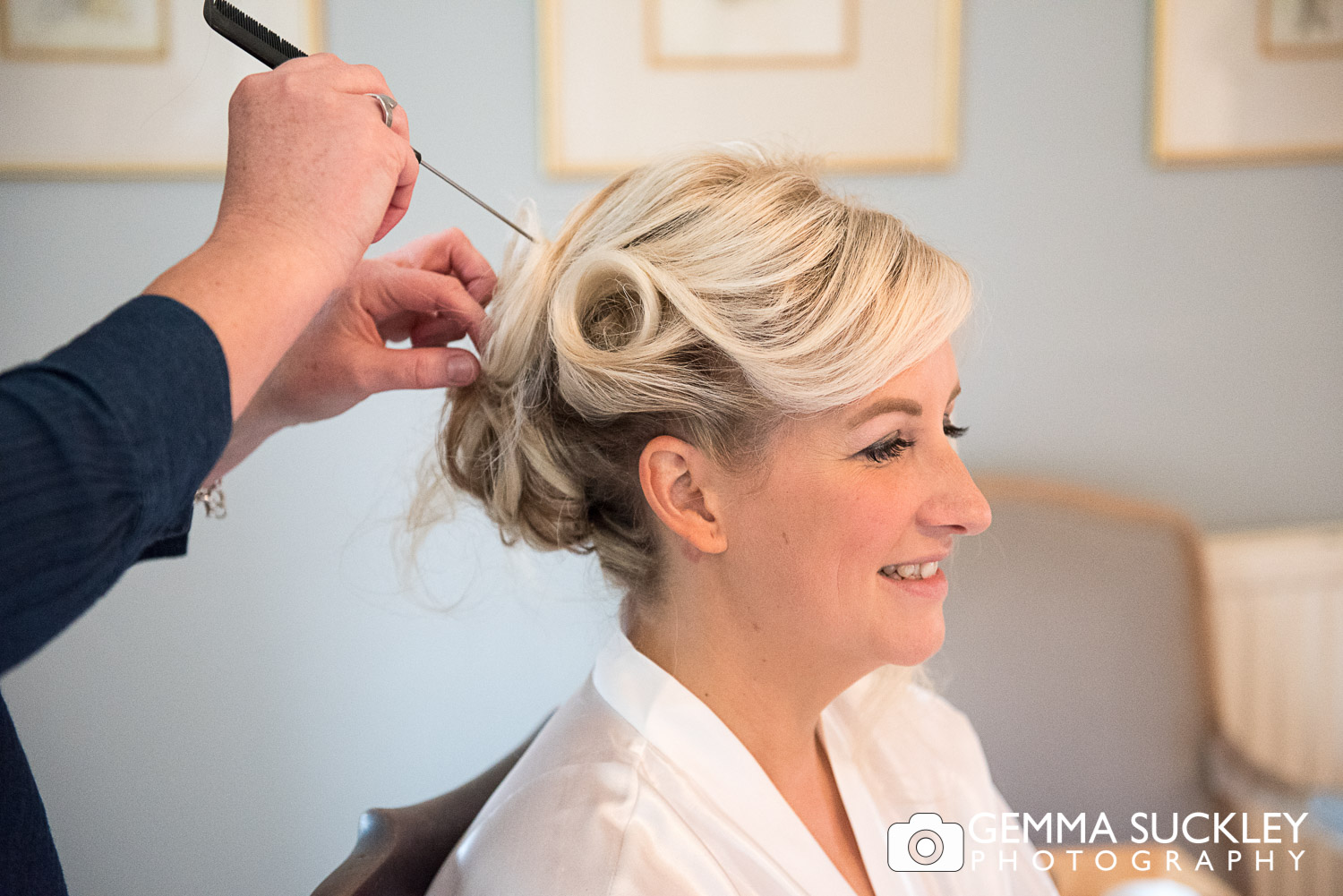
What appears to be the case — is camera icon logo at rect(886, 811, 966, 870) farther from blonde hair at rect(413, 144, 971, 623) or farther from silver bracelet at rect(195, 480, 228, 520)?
silver bracelet at rect(195, 480, 228, 520)

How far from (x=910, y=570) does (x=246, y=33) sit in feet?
2.29

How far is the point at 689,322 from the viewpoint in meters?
0.81

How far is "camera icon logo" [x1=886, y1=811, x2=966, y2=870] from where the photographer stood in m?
0.98

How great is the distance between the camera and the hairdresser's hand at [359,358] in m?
0.87

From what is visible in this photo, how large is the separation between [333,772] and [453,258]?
38.1 inches

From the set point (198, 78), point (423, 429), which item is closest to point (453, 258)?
point (423, 429)

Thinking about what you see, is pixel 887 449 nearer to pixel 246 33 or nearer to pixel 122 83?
pixel 246 33

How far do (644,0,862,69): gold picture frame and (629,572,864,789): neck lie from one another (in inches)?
36.0

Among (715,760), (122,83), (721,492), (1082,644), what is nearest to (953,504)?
(721,492)

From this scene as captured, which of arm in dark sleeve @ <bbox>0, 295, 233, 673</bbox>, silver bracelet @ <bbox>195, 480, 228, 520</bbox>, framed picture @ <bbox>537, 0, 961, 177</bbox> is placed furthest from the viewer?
framed picture @ <bbox>537, 0, 961, 177</bbox>

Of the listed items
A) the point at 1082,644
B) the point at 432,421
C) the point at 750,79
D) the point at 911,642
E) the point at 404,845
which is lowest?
the point at 1082,644

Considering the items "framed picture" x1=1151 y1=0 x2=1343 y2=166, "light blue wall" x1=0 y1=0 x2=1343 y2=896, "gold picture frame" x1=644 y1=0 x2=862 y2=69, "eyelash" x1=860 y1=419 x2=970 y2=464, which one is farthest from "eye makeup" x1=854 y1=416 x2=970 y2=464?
Result: "framed picture" x1=1151 y1=0 x2=1343 y2=166

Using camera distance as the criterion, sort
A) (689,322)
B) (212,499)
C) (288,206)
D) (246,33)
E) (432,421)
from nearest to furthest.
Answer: (288,206), (246,33), (689,322), (212,499), (432,421)

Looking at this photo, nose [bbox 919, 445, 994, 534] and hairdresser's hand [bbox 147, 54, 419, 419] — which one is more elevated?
hairdresser's hand [bbox 147, 54, 419, 419]
